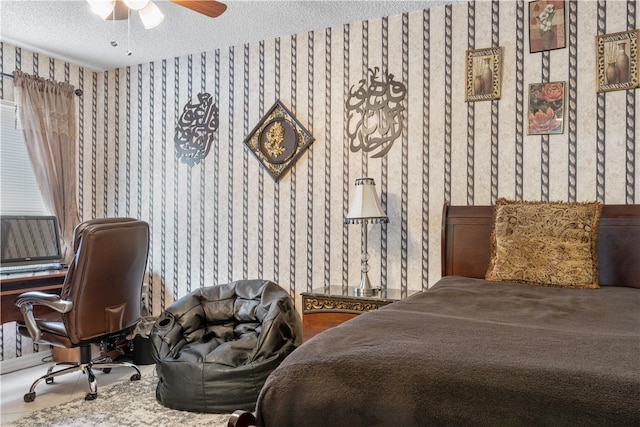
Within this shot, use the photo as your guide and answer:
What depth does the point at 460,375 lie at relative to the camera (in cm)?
114

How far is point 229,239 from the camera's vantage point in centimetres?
416

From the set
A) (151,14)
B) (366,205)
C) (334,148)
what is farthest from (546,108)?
(151,14)

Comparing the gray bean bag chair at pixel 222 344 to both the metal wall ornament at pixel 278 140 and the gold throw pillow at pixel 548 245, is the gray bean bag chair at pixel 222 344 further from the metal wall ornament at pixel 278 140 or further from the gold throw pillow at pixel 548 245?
the gold throw pillow at pixel 548 245

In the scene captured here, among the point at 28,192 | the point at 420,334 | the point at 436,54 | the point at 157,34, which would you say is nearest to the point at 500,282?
the point at 420,334

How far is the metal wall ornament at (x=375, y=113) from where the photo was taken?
11.5ft

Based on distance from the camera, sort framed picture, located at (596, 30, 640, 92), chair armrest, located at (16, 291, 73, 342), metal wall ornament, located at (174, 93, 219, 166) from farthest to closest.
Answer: metal wall ornament, located at (174, 93, 219, 166) < chair armrest, located at (16, 291, 73, 342) < framed picture, located at (596, 30, 640, 92)

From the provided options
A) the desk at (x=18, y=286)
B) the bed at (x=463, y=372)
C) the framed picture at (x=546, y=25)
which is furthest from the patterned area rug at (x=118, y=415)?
the framed picture at (x=546, y=25)

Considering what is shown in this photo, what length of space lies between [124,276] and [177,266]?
1123 mm

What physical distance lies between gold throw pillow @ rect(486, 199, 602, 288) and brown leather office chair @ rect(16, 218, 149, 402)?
227 cm

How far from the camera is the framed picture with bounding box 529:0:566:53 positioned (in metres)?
3.04

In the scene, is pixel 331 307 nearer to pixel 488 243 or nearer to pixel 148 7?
pixel 488 243

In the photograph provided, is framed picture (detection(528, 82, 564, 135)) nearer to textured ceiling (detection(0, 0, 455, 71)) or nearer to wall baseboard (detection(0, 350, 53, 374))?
textured ceiling (detection(0, 0, 455, 71))

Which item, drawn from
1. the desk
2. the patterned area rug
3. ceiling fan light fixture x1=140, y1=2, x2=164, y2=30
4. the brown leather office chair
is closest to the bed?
the patterned area rug

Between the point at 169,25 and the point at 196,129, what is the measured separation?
920mm
